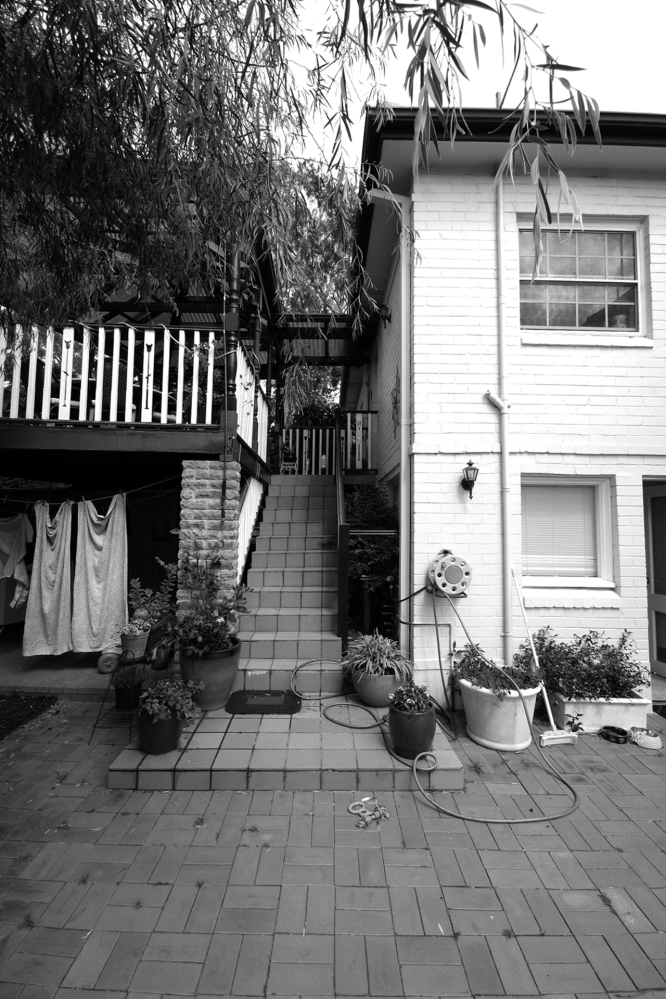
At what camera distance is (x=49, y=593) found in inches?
211

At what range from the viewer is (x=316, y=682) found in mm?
4512

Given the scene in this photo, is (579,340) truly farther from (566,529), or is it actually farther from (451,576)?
(451,576)

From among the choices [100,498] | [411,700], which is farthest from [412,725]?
[100,498]

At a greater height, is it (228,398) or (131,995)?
(228,398)

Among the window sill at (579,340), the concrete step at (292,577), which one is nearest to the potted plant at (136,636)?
the concrete step at (292,577)

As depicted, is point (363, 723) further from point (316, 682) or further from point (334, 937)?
point (334, 937)

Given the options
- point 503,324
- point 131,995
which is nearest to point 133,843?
point 131,995

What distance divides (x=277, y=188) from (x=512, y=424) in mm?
2964

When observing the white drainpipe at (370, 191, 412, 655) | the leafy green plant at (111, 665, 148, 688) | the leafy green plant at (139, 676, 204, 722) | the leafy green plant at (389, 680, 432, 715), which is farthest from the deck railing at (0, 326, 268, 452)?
the leafy green plant at (389, 680, 432, 715)

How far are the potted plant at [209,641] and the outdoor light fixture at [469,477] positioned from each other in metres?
2.40

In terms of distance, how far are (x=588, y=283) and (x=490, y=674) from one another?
405 centimetres

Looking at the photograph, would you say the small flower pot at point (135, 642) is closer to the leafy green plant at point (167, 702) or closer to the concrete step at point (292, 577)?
the concrete step at point (292, 577)

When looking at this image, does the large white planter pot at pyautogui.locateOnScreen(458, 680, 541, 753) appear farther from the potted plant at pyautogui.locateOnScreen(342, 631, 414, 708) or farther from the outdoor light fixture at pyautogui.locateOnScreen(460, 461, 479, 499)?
the outdoor light fixture at pyautogui.locateOnScreen(460, 461, 479, 499)

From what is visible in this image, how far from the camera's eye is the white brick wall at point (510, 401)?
14.9 ft
